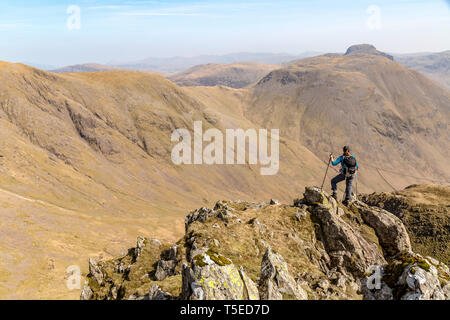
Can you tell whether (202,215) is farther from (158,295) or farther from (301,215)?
(158,295)

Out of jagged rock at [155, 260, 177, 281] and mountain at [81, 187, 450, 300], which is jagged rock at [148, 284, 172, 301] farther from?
jagged rock at [155, 260, 177, 281]

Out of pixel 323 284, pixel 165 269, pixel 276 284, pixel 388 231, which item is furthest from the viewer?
pixel 388 231

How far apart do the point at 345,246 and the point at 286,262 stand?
23.2ft

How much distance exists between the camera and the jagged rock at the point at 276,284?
50.2ft

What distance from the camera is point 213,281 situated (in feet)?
43.7

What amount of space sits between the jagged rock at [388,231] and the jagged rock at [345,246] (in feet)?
5.81

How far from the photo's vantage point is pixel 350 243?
26969mm

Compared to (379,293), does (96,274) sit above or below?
below

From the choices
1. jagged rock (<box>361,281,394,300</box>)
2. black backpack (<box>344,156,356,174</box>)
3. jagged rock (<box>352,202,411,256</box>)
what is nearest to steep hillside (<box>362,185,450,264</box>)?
jagged rock (<box>352,202,411,256</box>)

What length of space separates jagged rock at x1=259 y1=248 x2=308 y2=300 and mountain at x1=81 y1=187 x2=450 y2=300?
5 cm

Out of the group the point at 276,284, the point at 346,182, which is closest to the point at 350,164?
the point at 346,182

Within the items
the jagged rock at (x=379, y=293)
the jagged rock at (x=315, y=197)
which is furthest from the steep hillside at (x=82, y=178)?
the jagged rock at (x=379, y=293)
